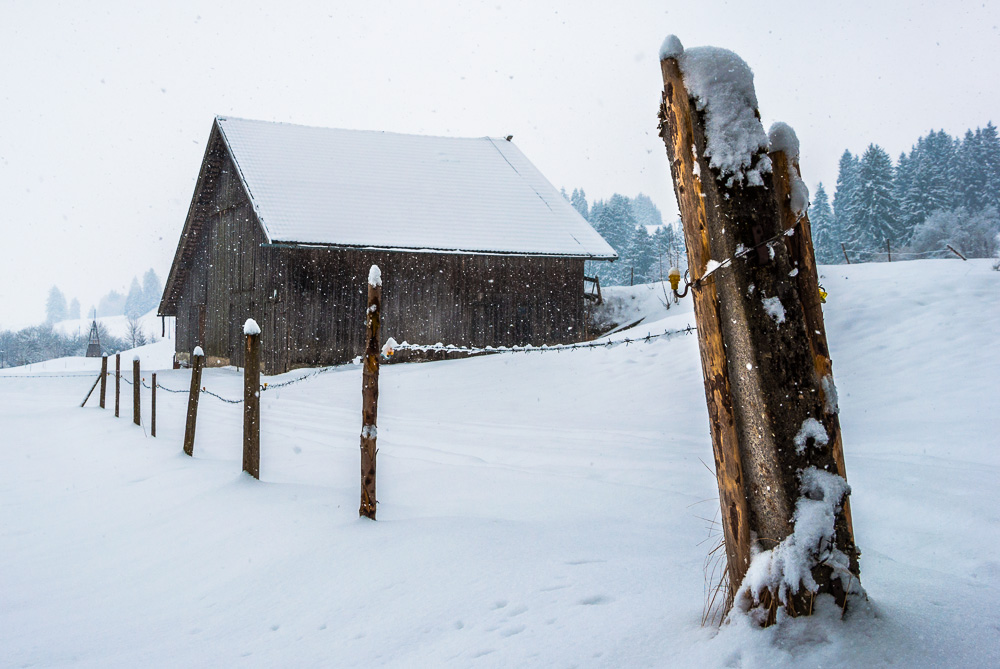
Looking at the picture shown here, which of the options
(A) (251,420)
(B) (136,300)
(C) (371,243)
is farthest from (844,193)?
(B) (136,300)

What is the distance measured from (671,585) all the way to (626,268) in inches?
2077

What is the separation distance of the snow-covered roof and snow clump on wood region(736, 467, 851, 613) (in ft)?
52.5

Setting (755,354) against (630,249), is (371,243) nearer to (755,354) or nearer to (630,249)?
(755,354)

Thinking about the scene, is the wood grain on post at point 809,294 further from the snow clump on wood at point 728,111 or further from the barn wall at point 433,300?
the barn wall at point 433,300

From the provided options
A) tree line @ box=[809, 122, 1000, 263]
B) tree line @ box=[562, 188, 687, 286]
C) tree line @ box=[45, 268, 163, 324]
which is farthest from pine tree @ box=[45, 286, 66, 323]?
tree line @ box=[809, 122, 1000, 263]

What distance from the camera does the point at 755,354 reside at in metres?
1.90

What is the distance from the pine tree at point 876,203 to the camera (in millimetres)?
42688

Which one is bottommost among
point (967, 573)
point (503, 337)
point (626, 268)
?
point (967, 573)

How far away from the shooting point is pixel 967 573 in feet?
8.55

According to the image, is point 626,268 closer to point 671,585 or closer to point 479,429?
point 479,429

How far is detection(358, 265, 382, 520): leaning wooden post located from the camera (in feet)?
12.4

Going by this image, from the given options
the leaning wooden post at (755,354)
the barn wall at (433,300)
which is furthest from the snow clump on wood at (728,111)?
the barn wall at (433,300)

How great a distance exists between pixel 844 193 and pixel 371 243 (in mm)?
52623

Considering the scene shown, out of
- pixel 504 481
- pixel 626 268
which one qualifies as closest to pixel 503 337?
pixel 504 481
